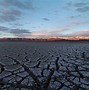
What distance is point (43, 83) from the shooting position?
4.35 metres

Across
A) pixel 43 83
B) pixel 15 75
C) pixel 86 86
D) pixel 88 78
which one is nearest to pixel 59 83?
pixel 43 83

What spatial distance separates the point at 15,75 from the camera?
526 centimetres

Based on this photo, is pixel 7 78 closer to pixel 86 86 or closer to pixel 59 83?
pixel 59 83

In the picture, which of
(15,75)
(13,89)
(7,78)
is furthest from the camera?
(15,75)

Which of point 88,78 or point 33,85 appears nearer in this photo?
point 33,85

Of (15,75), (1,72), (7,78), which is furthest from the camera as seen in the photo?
(1,72)

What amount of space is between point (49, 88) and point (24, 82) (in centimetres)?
85

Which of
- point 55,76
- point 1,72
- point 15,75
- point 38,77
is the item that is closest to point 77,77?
point 55,76

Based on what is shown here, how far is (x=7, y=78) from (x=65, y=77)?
181 cm

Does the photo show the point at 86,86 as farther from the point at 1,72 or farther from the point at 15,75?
the point at 1,72

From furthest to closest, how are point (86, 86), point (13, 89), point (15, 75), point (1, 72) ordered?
point (1, 72) < point (15, 75) < point (86, 86) < point (13, 89)

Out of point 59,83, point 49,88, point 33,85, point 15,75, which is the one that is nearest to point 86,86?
point 59,83

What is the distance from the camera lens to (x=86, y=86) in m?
4.23

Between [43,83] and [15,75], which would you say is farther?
[15,75]
